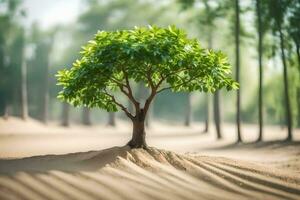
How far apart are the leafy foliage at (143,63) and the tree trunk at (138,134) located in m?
0.97

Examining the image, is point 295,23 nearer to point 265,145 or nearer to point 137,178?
point 265,145

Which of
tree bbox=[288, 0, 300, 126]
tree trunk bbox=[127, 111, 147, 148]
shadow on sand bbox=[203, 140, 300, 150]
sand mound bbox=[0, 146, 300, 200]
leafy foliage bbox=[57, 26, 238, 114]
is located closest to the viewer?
sand mound bbox=[0, 146, 300, 200]

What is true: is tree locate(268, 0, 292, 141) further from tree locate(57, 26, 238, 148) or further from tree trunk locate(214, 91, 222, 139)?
Answer: tree locate(57, 26, 238, 148)

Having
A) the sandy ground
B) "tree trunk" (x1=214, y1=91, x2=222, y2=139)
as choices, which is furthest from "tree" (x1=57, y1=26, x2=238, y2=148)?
"tree trunk" (x1=214, y1=91, x2=222, y2=139)

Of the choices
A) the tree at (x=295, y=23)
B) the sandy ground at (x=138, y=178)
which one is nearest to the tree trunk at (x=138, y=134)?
the sandy ground at (x=138, y=178)

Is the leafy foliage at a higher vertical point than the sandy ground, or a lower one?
higher

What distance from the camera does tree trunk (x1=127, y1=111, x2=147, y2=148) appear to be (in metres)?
11.2

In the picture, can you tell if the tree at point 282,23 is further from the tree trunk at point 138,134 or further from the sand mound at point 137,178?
the tree trunk at point 138,134

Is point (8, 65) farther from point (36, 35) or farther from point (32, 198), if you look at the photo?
point (32, 198)

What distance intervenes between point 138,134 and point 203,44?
83.5 feet

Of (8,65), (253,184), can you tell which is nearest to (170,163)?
(253,184)

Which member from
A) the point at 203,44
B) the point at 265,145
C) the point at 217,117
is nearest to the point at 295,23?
the point at 265,145

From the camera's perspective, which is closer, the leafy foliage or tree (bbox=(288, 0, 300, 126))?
the leafy foliage

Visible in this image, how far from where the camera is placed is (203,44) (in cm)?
3556
